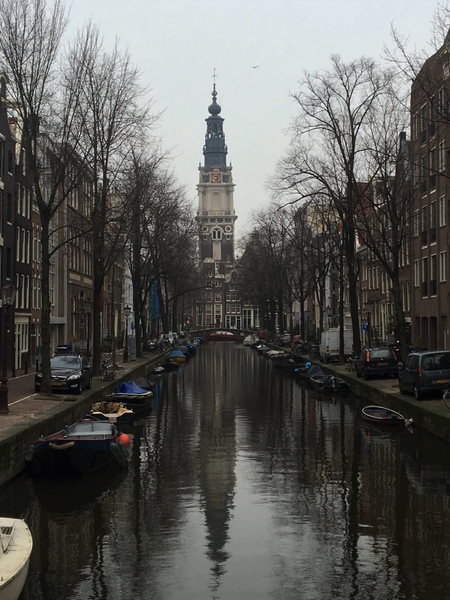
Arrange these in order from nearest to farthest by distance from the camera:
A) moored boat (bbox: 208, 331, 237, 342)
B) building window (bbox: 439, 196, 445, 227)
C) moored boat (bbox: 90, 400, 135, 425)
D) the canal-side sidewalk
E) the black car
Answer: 1. the canal-side sidewalk
2. moored boat (bbox: 90, 400, 135, 425)
3. the black car
4. building window (bbox: 439, 196, 445, 227)
5. moored boat (bbox: 208, 331, 237, 342)

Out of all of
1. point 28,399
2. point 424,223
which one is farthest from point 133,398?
point 424,223

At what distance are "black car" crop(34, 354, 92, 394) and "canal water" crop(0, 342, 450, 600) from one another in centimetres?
574

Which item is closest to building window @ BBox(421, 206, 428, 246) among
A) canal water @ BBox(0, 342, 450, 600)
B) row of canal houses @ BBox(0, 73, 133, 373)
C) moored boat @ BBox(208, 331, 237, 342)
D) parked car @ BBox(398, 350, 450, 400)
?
row of canal houses @ BBox(0, 73, 133, 373)

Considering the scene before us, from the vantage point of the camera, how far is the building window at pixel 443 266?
50344 millimetres

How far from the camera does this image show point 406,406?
29.5m

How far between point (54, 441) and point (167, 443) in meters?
6.52

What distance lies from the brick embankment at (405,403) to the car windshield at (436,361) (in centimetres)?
116

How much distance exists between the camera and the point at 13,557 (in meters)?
11.2

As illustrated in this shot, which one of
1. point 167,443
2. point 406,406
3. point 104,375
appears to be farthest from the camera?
point 104,375

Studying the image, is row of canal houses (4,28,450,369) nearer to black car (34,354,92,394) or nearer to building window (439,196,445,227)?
building window (439,196,445,227)

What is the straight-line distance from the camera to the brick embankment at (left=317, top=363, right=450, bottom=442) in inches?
985

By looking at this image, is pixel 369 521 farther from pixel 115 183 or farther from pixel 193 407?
pixel 115 183

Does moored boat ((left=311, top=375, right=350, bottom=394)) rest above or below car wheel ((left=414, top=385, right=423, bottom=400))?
below

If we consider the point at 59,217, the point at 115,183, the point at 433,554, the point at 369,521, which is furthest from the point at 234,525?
the point at 59,217
